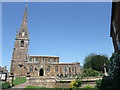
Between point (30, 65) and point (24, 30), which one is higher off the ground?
point (24, 30)

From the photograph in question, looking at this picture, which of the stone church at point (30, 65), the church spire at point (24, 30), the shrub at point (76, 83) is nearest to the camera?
the shrub at point (76, 83)

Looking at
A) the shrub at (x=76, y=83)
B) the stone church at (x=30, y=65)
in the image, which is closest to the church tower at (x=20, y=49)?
the stone church at (x=30, y=65)

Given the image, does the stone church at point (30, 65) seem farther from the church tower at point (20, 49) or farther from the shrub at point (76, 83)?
the shrub at point (76, 83)

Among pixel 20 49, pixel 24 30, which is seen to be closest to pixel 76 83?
pixel 20 49

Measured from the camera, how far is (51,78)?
3186cm

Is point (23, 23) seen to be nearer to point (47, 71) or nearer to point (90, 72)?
point (47, 71)

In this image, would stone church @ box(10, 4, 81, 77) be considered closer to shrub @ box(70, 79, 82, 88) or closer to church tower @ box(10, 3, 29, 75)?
church tower @ box(10, 3, 29, 75)

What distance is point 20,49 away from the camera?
196 ft

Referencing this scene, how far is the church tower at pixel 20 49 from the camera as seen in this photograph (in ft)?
186

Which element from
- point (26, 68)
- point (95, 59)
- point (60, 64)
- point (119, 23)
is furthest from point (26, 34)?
point (119, 23)

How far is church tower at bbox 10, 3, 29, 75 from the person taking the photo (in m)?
56.8

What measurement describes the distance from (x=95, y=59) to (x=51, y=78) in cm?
2980

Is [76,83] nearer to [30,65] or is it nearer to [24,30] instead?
[30,65]


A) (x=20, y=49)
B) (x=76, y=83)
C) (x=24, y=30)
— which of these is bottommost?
(x=76, y=83)
